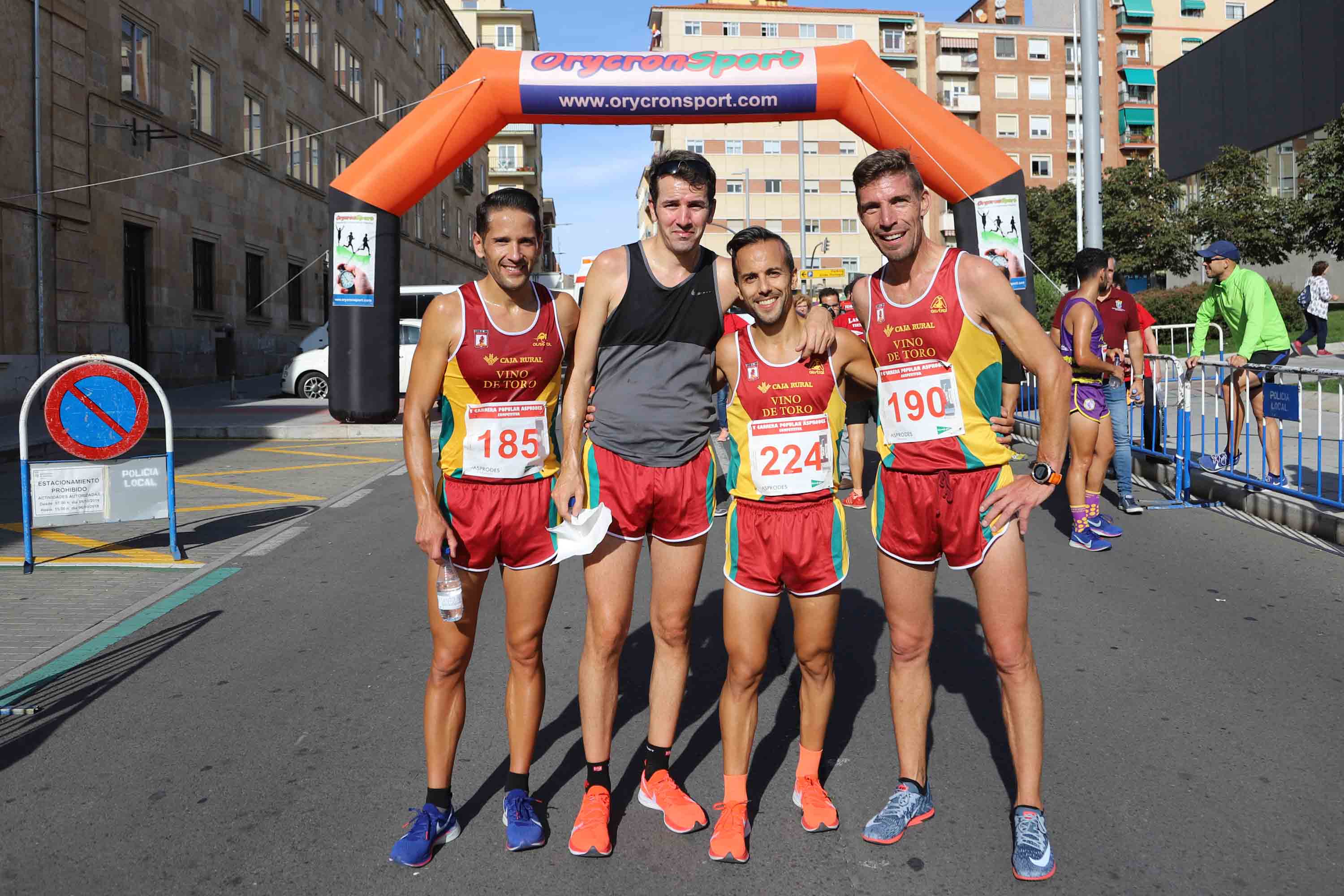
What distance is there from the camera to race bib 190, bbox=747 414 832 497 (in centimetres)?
353

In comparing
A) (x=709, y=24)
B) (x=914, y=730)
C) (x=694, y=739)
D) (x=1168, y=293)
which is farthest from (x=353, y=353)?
(x=709, y=24)

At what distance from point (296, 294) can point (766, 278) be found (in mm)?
33136

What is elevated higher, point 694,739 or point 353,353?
point 353,353

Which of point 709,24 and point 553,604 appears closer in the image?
point 553,604

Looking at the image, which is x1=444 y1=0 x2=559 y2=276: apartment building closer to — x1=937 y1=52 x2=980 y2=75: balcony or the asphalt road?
x1=937 y1=52 x2=980 y2=75: balcony

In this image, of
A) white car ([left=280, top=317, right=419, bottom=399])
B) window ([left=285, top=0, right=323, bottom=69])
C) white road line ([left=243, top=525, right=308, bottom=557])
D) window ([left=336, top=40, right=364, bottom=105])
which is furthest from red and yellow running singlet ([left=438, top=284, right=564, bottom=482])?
window ([left=336, top=40, right=364, bottom=105])

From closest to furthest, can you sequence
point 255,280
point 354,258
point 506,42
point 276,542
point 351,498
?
point 276,542
point 354,258
point 351,498
point 255,280
point 506,42

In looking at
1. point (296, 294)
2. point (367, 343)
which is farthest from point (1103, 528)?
point (296, 294)

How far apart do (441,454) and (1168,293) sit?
38053 mm

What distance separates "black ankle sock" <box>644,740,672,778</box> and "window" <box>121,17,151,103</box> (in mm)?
23887

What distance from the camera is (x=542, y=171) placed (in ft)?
299

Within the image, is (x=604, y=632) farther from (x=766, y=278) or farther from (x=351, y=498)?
(x=351, y=498)

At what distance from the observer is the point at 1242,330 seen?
33.0 ft

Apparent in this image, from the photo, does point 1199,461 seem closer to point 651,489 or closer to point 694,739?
point 694,739
